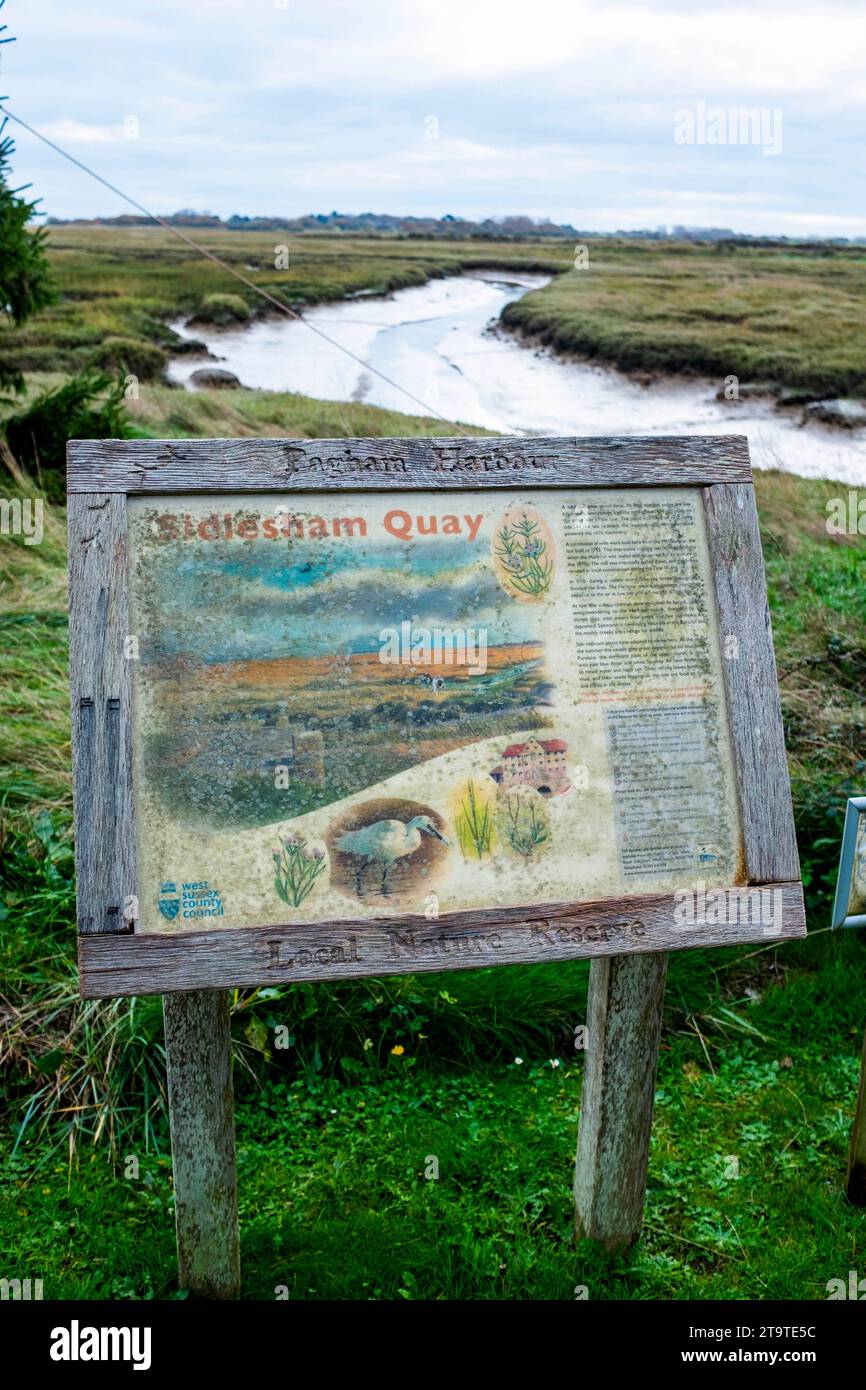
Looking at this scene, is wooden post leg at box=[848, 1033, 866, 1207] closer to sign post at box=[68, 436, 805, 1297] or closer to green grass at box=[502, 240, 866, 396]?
sign post at box=[68, 436, 805, 1297]

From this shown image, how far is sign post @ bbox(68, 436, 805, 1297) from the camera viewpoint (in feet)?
6.26

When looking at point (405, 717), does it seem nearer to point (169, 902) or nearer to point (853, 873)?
point (169, 902)

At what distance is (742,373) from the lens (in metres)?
9.16

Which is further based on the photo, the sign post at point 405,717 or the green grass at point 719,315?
the green grass at point 719,315

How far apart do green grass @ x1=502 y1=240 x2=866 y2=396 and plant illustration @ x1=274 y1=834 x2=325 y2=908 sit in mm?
8044

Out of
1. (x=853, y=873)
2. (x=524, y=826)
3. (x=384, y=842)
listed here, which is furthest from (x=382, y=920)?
(x=853, y=873)

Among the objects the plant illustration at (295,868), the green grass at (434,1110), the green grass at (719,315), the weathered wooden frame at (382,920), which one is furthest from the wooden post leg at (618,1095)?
the green grass at (719,315)

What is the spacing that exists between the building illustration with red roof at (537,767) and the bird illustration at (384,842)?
158mm

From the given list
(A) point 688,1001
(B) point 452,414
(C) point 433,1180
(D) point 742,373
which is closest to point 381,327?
(B) point 452,414

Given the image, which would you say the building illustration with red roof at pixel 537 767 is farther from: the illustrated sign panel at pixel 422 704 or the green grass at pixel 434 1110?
the green grass at pixel 434 1110

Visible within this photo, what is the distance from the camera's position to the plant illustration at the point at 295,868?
6.32 feet

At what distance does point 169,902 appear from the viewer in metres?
1.89
